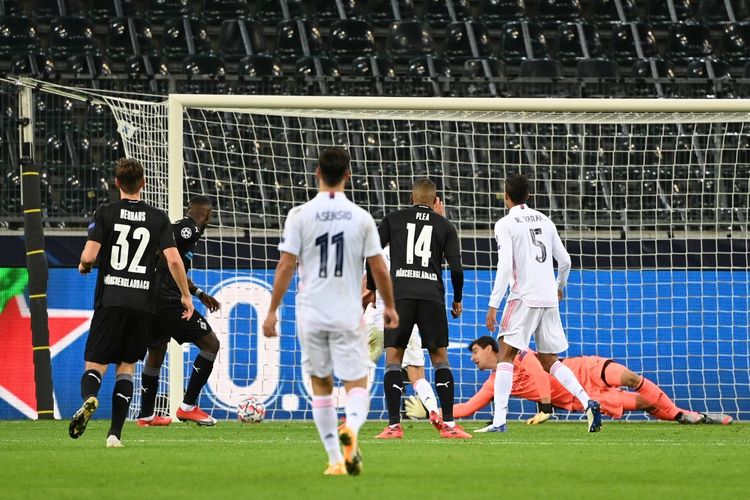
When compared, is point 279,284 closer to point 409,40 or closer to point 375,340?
point 375,340

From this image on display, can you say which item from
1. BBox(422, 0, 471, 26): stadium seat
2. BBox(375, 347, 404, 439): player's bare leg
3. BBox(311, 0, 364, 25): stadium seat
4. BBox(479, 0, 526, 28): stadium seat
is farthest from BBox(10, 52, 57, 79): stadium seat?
BBox(375, 347, 404, 439): player's bare leg

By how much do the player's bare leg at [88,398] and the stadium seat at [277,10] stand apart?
11.1 m

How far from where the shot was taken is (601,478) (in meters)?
6.46

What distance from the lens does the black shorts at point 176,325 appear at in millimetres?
11109

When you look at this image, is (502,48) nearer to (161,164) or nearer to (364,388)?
(161,164)

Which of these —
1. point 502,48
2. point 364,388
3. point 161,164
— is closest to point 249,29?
point 502,48

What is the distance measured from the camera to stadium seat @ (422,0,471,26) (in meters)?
19.1

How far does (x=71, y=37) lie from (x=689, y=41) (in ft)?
29.3

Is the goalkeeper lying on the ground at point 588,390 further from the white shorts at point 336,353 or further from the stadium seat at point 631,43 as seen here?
the stadium seat at point 631,43

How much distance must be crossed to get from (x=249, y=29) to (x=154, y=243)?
10.3 metres

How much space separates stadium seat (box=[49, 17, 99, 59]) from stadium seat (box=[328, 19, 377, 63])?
3.34 m

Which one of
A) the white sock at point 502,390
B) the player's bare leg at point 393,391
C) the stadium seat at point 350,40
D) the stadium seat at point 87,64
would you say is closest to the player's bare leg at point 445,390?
the player's bare leg at point 393,391

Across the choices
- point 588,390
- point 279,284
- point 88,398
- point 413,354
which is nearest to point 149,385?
point 413,354

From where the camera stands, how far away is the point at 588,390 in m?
12.2
